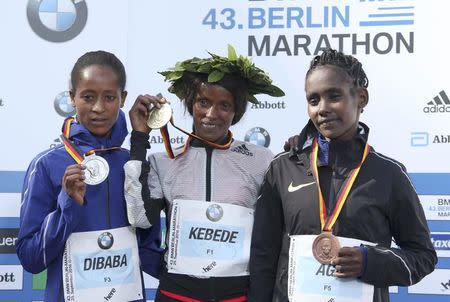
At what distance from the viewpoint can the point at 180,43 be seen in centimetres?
364

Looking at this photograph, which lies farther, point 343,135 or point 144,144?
point 144,144

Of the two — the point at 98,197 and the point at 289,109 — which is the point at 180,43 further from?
the point at 98,197

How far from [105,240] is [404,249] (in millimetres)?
1010

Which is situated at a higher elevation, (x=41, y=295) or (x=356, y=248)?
(x=356, y=248)

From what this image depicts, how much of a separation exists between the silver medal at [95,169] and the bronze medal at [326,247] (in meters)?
0.75

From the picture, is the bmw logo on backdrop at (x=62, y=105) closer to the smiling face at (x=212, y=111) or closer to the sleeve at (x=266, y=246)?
the smiling face at (x=212, y=111)

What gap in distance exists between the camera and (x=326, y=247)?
1.96m

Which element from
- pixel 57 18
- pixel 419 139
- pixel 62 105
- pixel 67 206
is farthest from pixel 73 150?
pixel 419 139

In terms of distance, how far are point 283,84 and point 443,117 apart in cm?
88

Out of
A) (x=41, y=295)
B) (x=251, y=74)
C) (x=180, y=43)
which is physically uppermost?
(x=180, y=43)

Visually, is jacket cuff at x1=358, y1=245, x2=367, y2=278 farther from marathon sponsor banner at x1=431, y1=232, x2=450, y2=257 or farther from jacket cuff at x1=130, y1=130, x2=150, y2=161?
marathon sponsor banner at x1=431, y1=232, x2=450, y2=257

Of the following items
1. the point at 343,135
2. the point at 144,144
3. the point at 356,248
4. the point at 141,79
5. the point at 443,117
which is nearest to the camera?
the point at 356,248

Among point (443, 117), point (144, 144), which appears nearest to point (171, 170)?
point (144, 144)

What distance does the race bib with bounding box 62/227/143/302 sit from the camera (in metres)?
2.16
